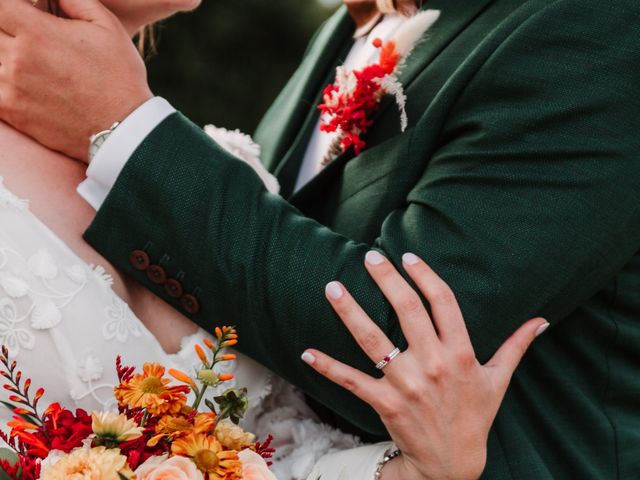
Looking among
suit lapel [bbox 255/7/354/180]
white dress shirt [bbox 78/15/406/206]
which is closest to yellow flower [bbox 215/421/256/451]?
white dress shirt [bbox 78/15/406/206]

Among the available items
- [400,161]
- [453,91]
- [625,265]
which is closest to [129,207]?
[400,161]

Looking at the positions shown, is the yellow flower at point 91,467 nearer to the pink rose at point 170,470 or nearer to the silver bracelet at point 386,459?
the pink rose at point 170,470

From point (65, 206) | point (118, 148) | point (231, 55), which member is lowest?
point (231, 55)

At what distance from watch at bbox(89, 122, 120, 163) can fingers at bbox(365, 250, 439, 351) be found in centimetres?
70

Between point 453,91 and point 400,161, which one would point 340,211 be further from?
point 453,91

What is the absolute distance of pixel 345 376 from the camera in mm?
1827

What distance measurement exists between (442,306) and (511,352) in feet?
0.70

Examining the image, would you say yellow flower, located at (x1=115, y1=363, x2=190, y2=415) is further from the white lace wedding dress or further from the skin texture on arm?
the skin texture on arm

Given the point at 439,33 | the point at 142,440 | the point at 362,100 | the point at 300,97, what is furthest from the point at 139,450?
the point at 300,97

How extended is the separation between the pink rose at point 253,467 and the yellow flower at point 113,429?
0.60 ft

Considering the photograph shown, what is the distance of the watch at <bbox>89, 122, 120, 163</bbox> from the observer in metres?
2.00

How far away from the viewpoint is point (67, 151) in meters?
2.07

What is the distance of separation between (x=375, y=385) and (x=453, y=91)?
73 centimetres

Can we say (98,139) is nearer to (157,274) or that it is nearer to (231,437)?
(157,274)
